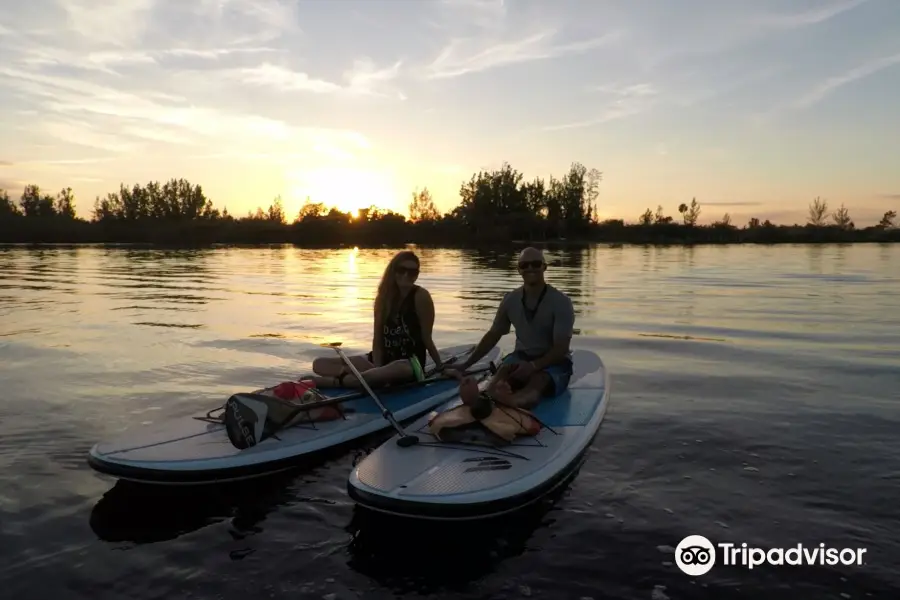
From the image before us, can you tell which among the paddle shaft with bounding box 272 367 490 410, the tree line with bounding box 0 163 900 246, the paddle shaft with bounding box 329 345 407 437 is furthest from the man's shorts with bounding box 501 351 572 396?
the tree line with bounding box 0 163 900 246

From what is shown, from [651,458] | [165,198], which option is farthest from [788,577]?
[165,198]

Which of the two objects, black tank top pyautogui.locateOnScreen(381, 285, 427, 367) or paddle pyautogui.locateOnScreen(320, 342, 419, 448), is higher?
black tank top pyautogui.locateOnScreen(381, 285, 427, 367)

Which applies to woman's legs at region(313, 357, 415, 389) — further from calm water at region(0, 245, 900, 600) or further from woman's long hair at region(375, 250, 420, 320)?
calm water at region(0, 245, 900, 600)

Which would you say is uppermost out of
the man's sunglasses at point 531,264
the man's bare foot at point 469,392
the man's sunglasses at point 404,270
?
the man's sunglasses at point 531,264

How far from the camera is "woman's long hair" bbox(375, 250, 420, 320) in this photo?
8086mm

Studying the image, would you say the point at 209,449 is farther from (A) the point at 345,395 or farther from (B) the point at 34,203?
(B) the point at 34,203

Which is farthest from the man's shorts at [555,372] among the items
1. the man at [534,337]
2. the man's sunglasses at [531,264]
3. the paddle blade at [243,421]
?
the paddle blade at [243,421]

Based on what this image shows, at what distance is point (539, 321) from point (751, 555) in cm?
336

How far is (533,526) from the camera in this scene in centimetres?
559

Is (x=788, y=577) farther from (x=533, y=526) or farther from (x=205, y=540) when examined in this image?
(x=205, y=540)

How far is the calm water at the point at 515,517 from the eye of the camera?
4785mm

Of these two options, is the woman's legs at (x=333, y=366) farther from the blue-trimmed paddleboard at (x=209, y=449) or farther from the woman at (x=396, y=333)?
the blue-trimmed paddleboard at (x=209, y=449)

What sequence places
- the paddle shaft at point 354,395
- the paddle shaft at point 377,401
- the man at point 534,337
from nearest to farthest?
1. the paddle shaft at point 377,401
2. the paddle shaft at point 354,395
3. the man at point 534,337

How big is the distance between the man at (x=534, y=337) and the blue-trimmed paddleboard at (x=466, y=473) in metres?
0.58
